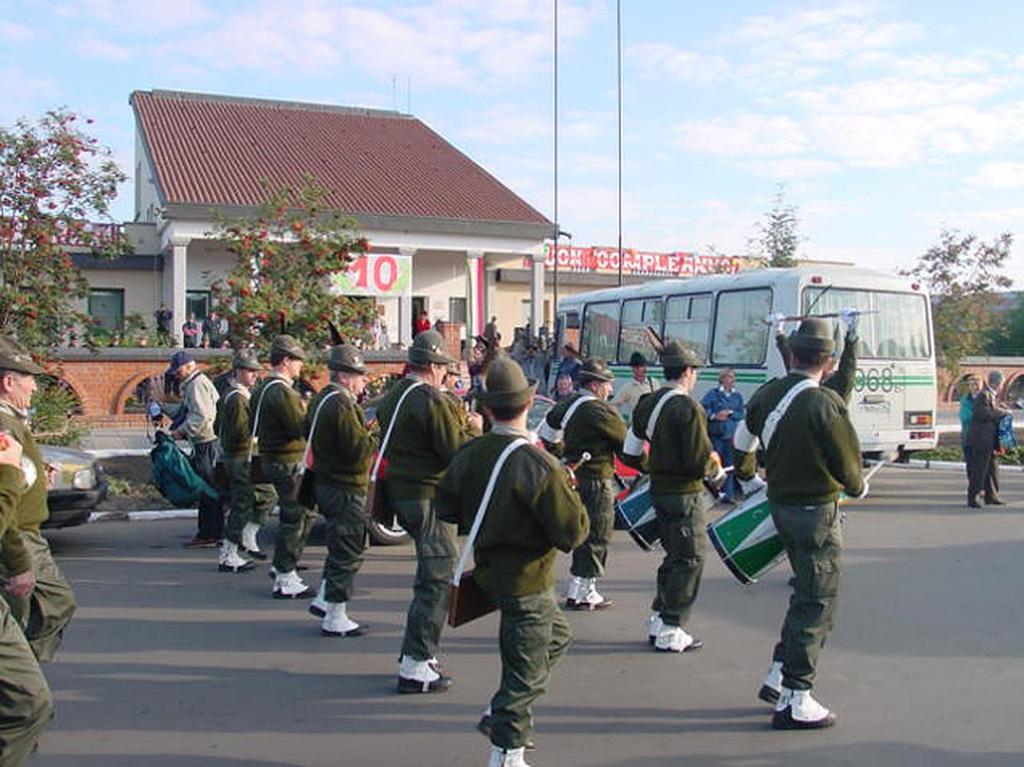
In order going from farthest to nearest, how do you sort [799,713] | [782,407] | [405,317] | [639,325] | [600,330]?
[405,317]
[600,330]
[639,325]
[782,407]
[799,713]

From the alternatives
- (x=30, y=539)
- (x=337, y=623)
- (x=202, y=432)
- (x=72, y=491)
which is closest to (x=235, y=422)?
(x=202, y=432)

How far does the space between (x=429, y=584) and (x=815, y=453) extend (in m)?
2.26

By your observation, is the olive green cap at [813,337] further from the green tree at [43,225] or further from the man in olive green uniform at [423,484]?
the green tree at [43,225]

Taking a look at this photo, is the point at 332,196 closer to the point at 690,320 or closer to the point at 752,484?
the point at 690,320

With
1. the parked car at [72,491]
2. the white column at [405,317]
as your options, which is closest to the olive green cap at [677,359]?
the parked car at [72,491]

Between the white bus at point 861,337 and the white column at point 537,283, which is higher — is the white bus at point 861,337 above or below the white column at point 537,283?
below

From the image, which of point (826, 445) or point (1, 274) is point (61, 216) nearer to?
point (1, 274)

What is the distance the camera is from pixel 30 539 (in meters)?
4.86

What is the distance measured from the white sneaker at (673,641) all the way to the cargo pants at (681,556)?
0.15 feet

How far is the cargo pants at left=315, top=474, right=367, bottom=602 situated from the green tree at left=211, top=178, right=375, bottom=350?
7183 mm

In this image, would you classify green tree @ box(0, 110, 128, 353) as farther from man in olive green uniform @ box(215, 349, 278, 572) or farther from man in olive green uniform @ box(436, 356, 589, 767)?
man in olive green uniform @ box(436, 356, 589, 767)

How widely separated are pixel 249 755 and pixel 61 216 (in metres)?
10.6

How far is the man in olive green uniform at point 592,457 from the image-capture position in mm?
7672

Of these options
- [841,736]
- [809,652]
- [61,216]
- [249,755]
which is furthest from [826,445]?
[61,216]
